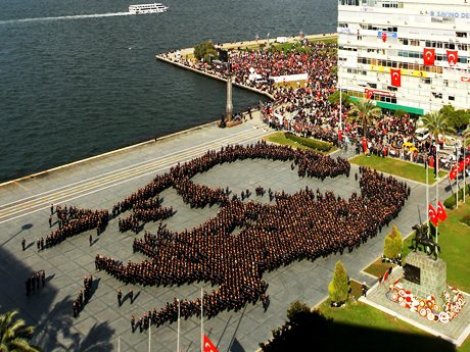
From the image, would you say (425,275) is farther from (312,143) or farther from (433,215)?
(312,143)

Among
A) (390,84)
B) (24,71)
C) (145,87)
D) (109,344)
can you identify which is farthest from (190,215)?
(24,71)

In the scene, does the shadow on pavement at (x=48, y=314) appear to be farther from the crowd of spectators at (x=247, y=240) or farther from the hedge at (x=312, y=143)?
the hedge at (x=312, y=143)

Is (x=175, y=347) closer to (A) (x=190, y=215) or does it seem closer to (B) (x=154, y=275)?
(B) (x=154, y=275)

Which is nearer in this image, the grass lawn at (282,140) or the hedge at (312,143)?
the hedge at (312,143)

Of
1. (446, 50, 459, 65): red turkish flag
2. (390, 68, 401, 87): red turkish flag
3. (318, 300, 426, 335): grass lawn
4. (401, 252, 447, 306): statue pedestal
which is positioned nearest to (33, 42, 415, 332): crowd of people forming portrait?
(318, 300, 426, 335): grass lawn

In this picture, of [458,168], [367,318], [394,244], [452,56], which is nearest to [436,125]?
[458,168]

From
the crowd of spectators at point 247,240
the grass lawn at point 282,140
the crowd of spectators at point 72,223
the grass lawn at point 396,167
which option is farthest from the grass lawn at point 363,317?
the grass lawn at point 282,140
